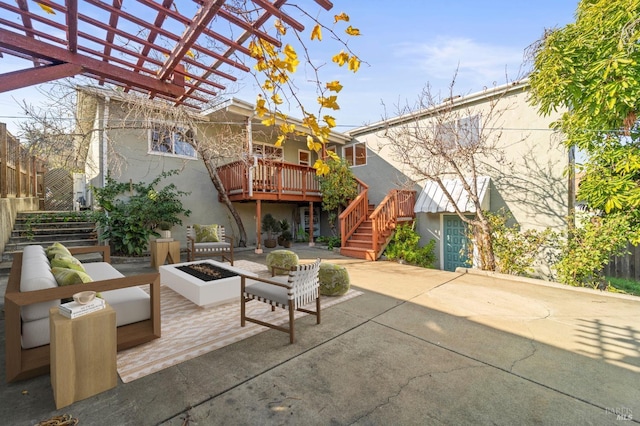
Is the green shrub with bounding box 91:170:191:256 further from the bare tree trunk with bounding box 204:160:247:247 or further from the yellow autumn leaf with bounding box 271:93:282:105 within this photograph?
the yellow autumn leaf with bounding box 271:93:282:105

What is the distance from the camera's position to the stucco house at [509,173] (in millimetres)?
7102

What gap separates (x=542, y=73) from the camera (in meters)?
5.26

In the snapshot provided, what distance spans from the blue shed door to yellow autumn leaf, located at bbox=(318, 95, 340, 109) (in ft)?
26.7

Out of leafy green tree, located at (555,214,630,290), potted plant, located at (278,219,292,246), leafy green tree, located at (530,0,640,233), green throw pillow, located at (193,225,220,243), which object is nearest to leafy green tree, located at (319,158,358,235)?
potted plant, located at (278,219,292,246)

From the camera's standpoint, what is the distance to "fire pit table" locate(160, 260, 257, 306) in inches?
158

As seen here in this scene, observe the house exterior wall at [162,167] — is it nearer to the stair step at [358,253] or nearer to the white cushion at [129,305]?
the stair step at [358,253]

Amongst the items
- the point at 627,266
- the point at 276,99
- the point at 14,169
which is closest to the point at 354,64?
the point at 276,99

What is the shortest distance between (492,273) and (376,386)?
5.28 metres

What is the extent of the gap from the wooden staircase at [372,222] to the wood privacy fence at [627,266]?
16.7 ft

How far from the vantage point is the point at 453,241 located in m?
8.79

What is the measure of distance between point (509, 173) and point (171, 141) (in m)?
11.2

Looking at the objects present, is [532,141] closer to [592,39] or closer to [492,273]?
[592,39]

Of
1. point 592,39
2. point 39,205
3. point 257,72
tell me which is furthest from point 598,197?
point 39,205

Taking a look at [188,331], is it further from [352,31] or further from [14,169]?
[14,169]
